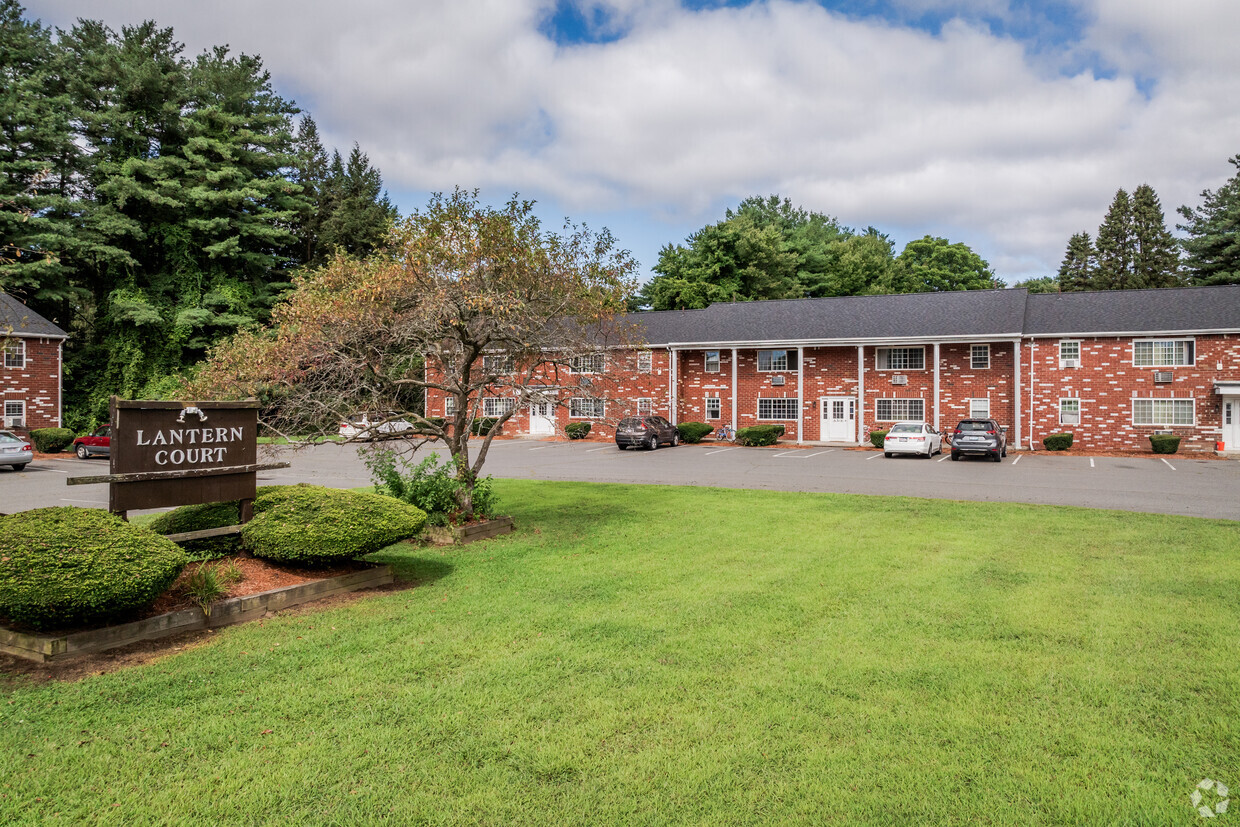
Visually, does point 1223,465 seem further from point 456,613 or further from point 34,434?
point 34,434

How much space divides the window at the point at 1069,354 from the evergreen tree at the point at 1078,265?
3795 cm

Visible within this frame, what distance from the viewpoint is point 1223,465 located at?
23.9m

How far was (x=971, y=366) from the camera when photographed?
32656 millimetres

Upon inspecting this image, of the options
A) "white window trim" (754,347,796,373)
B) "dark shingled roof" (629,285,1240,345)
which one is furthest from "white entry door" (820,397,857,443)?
"dark shingled roof" (629,285,1240,345)

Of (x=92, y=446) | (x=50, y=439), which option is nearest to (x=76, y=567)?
(x=92, y=446)

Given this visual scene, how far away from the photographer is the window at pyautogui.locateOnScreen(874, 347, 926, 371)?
33.7 m

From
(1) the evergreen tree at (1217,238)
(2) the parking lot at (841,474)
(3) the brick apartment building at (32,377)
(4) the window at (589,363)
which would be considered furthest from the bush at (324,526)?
(1) the evergreen tree at (1217,238)

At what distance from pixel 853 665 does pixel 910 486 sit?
1325 centimetres

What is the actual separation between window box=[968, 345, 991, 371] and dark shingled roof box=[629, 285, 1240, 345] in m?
1.13

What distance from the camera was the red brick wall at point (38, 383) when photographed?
1332 inches

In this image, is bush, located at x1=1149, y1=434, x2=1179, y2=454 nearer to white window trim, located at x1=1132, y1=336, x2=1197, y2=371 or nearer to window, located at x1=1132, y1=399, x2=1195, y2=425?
window, located at x1=1132, y1=399, x2=1195, y2=425

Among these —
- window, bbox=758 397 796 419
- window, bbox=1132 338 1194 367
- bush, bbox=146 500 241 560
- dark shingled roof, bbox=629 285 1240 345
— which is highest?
dark shingled roof, bbox=629 285 1240 345

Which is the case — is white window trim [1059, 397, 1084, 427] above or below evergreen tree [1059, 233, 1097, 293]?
below

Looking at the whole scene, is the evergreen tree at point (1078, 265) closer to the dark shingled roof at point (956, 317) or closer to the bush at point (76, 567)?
the dark shingled roof at point (956, 317)
